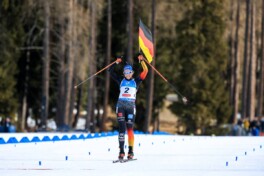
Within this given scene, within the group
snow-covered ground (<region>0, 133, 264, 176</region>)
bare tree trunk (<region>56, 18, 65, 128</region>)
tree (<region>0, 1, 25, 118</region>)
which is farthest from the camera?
tree (<region>0, 1, 25, 118</region>)

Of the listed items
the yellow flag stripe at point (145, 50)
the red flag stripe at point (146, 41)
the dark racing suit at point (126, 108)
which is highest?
the red flag stripe at point (146, 41)

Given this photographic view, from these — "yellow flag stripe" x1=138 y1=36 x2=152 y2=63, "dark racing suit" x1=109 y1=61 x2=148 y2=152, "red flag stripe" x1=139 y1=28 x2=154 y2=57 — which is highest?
"red flag stripe" x1=139 y1=28 x2=154 y2=57

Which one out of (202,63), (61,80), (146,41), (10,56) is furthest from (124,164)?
(202,63)

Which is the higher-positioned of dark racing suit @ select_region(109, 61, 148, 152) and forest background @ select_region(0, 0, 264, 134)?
forest background @ select_region(0, 0, 264, 134)

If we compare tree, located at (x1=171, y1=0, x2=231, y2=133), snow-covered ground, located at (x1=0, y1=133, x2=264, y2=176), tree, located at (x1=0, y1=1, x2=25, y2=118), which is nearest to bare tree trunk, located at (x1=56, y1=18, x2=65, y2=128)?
tree, located at (x1=0, y1=1, x2=25, y2=118)

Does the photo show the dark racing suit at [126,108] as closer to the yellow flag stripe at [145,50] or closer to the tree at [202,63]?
the yellow flag stripe at [145,50]

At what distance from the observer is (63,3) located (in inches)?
2025

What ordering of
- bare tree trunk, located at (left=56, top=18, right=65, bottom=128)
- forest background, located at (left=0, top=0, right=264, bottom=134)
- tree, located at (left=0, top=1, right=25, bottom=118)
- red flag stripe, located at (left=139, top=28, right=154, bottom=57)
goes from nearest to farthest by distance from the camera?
1. red flag stripe, located at (left=139, top=28, right=154, bottom=57)
2. bare tree trunk, located at (left=56, top=18, right=65, bottom=128)
3. tree, located at (left=0, top=1, right=25, bottom=118)
4. forest background, located at (left=0, top=0, right=264, bottom=134)

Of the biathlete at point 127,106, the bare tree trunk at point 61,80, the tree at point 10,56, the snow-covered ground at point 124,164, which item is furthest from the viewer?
the tree at point 10,56

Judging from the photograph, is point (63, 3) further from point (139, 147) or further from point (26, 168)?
point (26, 168)

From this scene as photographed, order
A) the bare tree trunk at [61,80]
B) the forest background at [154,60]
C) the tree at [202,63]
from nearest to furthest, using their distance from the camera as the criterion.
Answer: the bare tree trunk at [61,80] → the forest background at [154,60] → the tree at [202,63]

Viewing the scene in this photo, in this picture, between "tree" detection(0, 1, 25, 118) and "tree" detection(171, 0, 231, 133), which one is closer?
"tree" detection(0, 1, 25, 118)

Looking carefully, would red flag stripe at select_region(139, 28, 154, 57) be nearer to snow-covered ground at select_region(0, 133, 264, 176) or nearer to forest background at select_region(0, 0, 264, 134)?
snow-covered ground at select_region(0, 133, 264, 176)

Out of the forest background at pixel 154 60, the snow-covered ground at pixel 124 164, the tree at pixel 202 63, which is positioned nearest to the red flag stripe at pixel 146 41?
the snow-covered ground at pixel 124 164
